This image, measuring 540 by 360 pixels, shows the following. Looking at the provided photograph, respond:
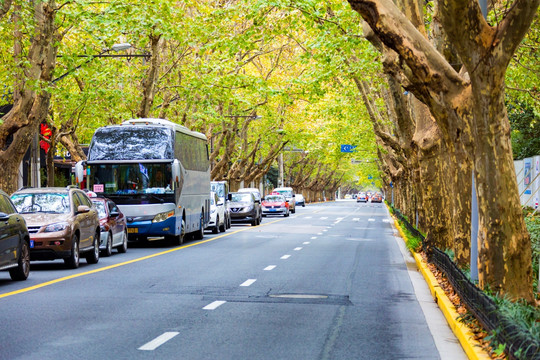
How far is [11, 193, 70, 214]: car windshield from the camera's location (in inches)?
680

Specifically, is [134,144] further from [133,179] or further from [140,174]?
[133,179]

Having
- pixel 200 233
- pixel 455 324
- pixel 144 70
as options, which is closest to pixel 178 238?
pixel 200 233

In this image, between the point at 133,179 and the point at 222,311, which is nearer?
the point at 222,311

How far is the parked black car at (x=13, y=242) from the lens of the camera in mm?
13523

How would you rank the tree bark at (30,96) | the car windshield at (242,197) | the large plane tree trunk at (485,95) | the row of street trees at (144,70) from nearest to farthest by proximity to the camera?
the large plane tree trunk at (485,95) → the tree bark at (30,96) → the row of street trees at (144,70) → the car windshield at (242,197)

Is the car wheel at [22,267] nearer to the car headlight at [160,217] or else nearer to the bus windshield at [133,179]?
the car headlight at [160,217]

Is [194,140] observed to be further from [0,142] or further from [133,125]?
[0,142]

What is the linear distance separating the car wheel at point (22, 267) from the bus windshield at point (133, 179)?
963 cm

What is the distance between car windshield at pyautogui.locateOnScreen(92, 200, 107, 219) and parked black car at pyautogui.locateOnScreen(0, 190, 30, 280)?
18.8ft

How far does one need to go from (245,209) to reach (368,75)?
12732mm

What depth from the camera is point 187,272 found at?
16641 millimetres

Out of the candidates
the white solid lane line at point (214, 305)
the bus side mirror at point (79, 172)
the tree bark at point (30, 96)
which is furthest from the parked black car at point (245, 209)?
the white solid lane line at point (214, 305)

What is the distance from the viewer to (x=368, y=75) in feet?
98.3

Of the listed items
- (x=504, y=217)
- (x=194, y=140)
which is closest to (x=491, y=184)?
(x=504, y=217)
